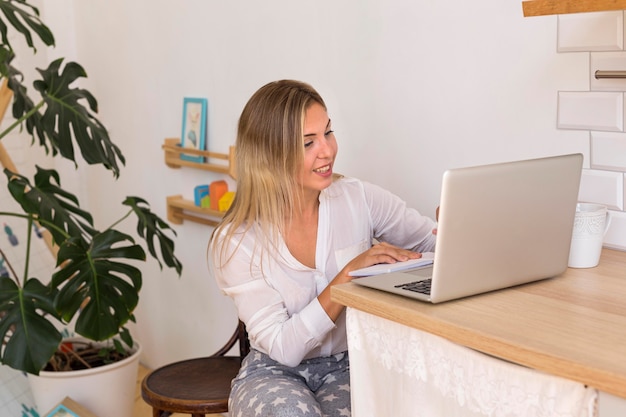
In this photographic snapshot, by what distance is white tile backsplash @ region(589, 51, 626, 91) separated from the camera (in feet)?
5.92

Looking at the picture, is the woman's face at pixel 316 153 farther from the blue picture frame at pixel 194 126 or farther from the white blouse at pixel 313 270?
the blue picture frame at pixel 194 126

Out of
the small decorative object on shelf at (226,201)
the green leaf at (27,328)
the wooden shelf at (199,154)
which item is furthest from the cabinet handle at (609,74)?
the green leaf at (27,328)

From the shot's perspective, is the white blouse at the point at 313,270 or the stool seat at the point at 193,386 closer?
the white blouse at the point at 313,270

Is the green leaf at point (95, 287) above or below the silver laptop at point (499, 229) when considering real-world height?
below

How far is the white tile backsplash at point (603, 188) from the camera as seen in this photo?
6.12 feet

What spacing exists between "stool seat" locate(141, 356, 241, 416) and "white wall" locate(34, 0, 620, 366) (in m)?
0.69

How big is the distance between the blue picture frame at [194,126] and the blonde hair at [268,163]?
3.51ft

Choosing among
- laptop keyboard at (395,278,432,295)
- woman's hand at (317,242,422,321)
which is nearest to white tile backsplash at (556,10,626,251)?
woman's hand at (317,242,422,321)

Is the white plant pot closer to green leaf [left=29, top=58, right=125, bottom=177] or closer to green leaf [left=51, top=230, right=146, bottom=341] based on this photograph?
green leaf [left=51, top=230, right=146, bottom=341]

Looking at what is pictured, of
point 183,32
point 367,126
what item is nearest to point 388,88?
point 367,126

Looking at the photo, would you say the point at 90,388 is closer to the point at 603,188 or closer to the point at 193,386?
the point at 193,386

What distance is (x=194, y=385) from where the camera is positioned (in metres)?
2.29

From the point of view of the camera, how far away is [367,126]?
2.44 meters

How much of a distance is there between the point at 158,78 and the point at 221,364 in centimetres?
140
